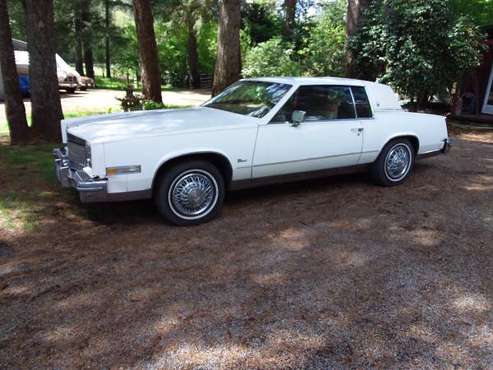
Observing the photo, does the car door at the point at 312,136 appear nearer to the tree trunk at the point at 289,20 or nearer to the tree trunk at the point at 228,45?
the tree trunk at the point at 228,45

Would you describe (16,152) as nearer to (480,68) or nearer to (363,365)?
(363,365)

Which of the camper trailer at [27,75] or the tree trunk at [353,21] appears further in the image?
the camper trailer at [27,75]

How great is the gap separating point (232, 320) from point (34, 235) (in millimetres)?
2545

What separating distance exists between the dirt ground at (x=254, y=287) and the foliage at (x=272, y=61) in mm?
8640

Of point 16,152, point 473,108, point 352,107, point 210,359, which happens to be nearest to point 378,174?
point 352,107

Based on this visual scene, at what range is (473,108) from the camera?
14719 mm

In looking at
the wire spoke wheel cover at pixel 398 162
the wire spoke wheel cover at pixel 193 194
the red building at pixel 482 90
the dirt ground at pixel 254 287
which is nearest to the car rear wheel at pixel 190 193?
the wire spoke wheel cover at pixel 193 194

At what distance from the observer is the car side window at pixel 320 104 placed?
16.7 ft

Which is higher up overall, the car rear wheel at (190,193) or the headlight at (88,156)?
the headlight at (88,156)

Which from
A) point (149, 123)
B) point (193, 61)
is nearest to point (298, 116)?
point (149, 123)

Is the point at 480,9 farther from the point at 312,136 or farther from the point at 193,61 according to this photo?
the point at 193,61

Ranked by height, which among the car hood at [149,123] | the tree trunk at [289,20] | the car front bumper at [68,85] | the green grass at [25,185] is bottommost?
the green grass at [25,185]

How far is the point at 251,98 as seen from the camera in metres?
5.42

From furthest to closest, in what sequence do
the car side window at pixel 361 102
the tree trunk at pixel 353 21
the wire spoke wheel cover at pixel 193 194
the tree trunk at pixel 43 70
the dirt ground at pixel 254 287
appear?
the tree trunk at pixel 353 21 < the tree trunk at pixel 43 70 < the car side window at pixel 361 102 < the wire spoke wheel cover at pixel 193 194 < the dirt ground at pixel 254 287
